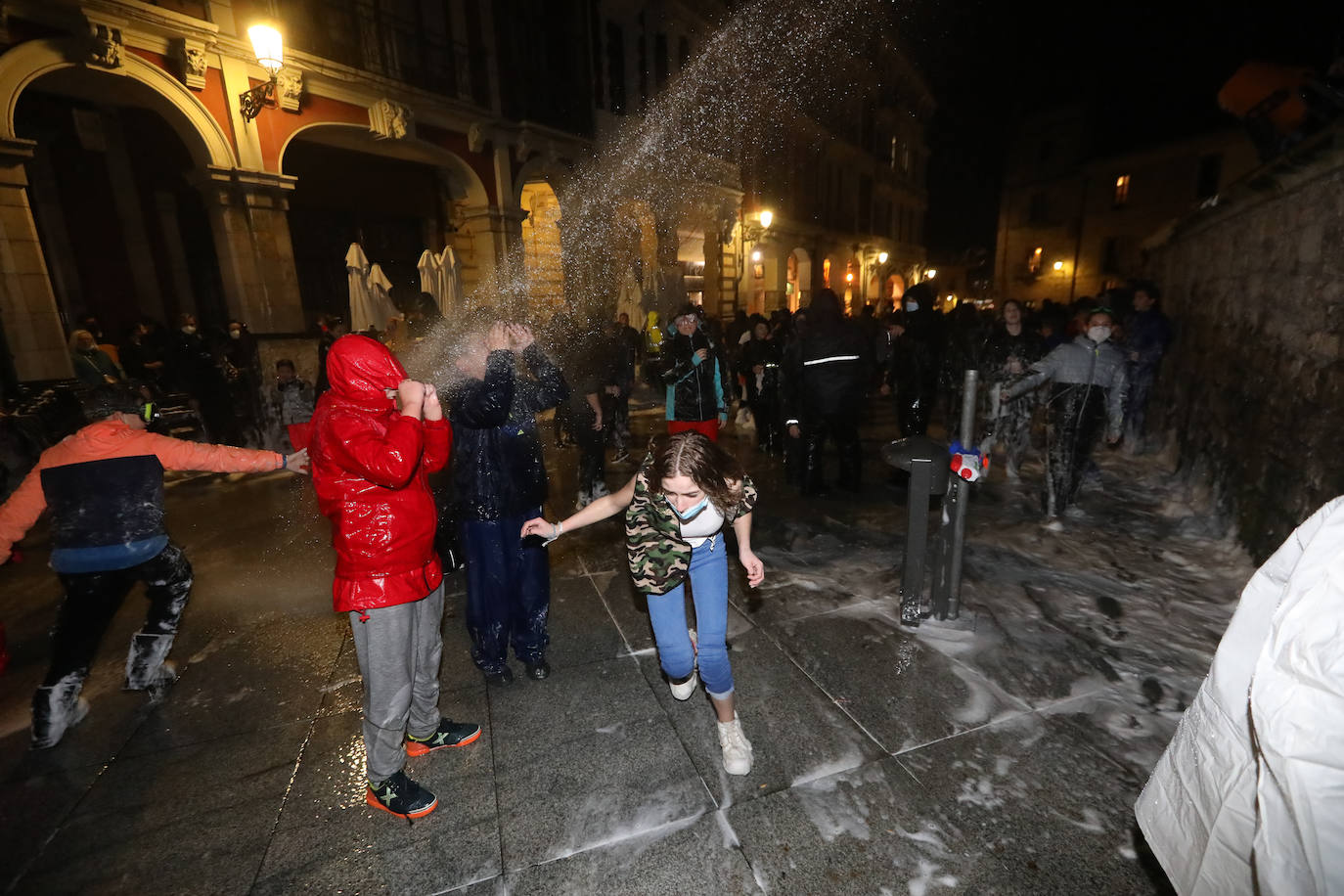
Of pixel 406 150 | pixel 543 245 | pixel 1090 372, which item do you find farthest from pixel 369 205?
pixel 1090 372

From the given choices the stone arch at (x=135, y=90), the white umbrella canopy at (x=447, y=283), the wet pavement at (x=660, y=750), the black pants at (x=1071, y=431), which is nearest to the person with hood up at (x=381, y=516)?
the wet pavement at (x=660, y=750)

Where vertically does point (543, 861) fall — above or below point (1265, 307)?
below

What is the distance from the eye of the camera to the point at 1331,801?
1.15 m

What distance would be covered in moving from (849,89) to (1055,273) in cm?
1499

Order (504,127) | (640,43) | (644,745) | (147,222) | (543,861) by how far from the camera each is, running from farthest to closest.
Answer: (640,43) < (504,127) < (147,222) < (644,745) < (543,861)

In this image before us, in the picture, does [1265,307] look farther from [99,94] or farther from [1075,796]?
[99,94]

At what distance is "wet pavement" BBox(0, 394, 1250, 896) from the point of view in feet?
7.09

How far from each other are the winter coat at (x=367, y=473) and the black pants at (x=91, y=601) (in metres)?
1.64

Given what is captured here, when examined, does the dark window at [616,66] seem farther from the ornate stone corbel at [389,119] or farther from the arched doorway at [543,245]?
the ornate stone corbel at [389,119]

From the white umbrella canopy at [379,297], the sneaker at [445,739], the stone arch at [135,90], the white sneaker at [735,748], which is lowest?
the sneaker at [445,739]

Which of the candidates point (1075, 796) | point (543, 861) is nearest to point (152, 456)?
point (543, 861)

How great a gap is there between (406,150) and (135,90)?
4.40 meters

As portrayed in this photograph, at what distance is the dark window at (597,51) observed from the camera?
15.1 metres

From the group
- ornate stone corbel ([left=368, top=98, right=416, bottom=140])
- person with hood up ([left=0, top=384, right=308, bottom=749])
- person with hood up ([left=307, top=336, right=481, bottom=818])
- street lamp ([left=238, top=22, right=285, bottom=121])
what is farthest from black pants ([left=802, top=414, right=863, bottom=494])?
ornate stone corbel ([left=368, top=98, right=416, bottom=140])
